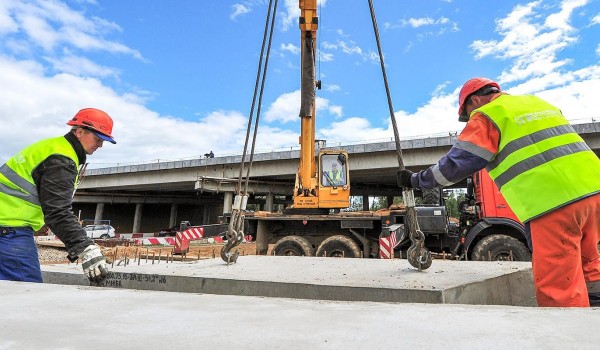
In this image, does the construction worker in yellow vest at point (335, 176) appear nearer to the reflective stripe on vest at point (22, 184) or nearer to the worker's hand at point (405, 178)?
the worker's hand at point (405, 178)

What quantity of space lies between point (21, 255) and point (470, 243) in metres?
7.26

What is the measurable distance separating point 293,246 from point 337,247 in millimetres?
1142

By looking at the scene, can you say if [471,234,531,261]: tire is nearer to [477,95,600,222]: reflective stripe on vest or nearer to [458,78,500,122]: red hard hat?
[458,78,500,122]: red hard hat

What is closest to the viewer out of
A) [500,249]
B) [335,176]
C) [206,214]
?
[500,249]

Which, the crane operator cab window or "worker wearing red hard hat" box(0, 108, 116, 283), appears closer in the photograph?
"worker wearing red hard hat" box(0, 108, 116, 283)

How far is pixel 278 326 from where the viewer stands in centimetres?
140

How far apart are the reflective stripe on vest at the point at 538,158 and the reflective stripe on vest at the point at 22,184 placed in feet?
10.4

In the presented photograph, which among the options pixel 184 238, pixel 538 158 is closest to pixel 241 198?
pixel 538 158

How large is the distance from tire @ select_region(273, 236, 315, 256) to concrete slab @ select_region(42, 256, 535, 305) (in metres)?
5.08

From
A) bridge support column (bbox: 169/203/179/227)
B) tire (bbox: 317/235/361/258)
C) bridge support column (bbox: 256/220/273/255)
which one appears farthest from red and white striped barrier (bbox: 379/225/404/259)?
bridge support column (bbox: 169/203/179/227)

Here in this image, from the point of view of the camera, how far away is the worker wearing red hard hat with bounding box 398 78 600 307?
6.89 feet

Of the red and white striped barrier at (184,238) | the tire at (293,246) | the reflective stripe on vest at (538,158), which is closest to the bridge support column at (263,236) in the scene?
the tire at (293,246)

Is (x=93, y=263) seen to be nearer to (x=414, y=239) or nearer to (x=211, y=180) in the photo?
(x=414, y=239)

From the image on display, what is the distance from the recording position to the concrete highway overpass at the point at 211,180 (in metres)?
19.9
